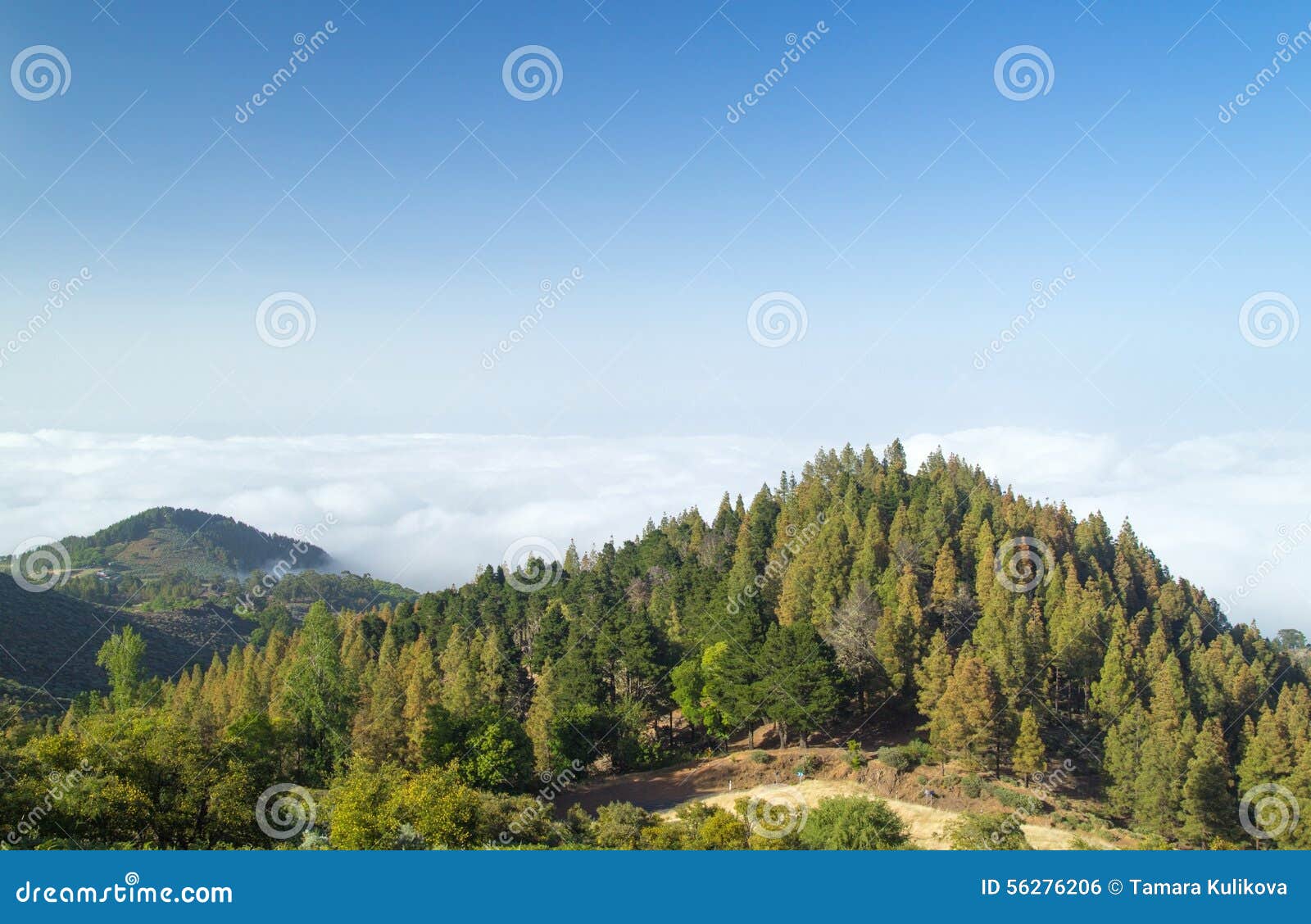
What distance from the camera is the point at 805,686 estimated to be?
138 feet

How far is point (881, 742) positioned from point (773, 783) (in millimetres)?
7379

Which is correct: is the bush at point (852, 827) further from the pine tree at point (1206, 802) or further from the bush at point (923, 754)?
the pine tree at point (1206, 802)

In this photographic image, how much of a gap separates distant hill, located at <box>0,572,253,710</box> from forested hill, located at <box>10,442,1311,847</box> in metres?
22.3

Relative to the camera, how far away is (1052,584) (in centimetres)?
5312

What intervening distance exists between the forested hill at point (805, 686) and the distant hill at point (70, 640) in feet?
73.2

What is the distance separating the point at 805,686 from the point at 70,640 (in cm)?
8724

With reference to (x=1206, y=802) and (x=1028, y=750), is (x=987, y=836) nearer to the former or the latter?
(x=1028, y=750)

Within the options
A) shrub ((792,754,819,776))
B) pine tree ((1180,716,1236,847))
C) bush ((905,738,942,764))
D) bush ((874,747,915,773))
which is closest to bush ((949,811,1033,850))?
pine tree ((1180,716,1236,847))

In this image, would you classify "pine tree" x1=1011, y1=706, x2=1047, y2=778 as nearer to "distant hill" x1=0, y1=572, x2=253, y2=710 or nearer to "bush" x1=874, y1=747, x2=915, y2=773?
"bush" x1=874, y1=747, x2=915, y2=773

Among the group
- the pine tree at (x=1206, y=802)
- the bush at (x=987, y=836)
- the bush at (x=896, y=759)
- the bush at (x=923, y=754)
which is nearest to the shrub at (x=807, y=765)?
the bush at (x=896, y=759)

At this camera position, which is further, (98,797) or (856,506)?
(856,506)

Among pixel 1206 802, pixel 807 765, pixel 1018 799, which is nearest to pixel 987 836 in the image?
pixel 1018 799

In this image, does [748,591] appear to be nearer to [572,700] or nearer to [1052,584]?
[572,700]

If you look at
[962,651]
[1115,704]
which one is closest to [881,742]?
[962,651]
